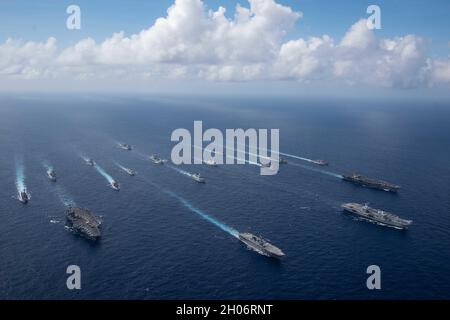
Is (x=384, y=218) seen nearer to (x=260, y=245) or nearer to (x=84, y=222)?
(x=260, y=245)

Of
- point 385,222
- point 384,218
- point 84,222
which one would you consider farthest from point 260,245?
point 84,222

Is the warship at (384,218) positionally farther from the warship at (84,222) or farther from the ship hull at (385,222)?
the warship at (84,222)

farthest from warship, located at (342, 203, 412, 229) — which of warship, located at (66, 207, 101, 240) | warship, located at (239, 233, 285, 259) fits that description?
warship, located at (66, 207, 101, 240)

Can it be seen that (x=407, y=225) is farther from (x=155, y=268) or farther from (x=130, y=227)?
(x=130, y=227)

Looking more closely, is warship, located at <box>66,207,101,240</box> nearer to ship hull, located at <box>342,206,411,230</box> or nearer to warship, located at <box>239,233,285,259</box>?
warship, located at <box>239,233,285,259</box>

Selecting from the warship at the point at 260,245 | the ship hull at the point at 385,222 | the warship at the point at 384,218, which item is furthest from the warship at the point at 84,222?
the warship at the point at 384,218

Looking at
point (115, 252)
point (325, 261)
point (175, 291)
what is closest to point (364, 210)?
point (325, 261)

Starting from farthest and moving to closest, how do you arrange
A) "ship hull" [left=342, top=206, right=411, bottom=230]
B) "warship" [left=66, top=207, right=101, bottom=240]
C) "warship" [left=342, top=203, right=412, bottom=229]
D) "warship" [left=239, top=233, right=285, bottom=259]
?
"warship" [left=342, top=203, right=412, bottom=229], "ship hull" [left=342, top=206, right=411, bottom=230], "warship" [left=66, top=207, right=101, bottom=240], "warship" [left=239, top=233, right=285, bottom=259]
